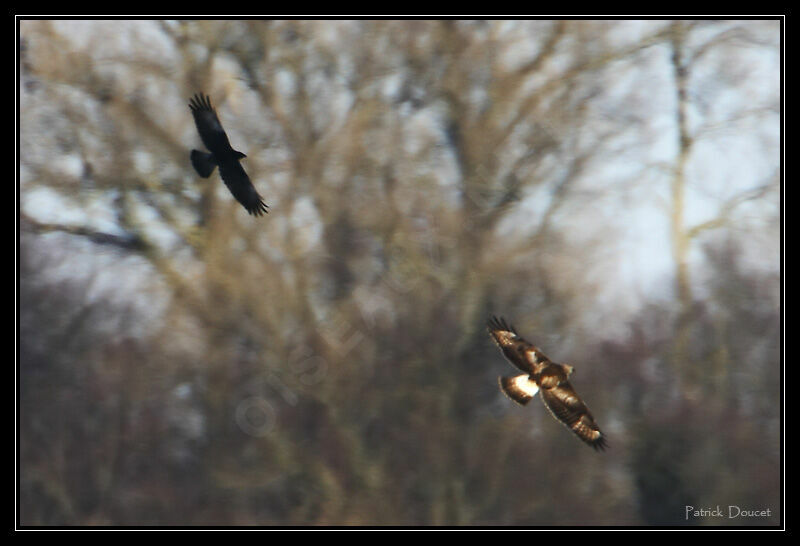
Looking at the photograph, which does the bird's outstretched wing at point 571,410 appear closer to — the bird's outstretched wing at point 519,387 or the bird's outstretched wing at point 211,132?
the bird's outstretched wing at point 519,387

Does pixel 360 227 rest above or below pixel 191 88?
below

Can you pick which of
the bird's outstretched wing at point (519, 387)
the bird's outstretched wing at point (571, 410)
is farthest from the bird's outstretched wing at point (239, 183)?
the bird's outstretched wing at point (571, 410)

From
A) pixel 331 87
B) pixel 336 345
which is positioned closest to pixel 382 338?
pixel 336 345

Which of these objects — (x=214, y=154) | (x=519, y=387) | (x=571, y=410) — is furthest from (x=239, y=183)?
(x=571, y=410)

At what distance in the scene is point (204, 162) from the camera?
5656mm

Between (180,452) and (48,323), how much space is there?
178cm

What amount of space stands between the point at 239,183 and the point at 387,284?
14.3ft

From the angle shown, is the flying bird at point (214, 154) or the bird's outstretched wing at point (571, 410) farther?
the bird's outstretched wing at point (571, 410)

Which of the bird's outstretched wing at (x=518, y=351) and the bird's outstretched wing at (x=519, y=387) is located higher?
the bird's outstretched wing at (x=518, y=351)

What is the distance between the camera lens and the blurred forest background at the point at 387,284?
10.1 m

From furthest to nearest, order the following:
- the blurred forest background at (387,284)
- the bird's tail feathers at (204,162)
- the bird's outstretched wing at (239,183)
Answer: the blurred forest background at (387,284) < the bird's outstretched wing at (239,183) < the bird's tail feathers at (204,162)

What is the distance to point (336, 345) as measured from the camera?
10.2 meters

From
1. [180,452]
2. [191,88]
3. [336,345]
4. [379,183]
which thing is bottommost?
[180,452]
